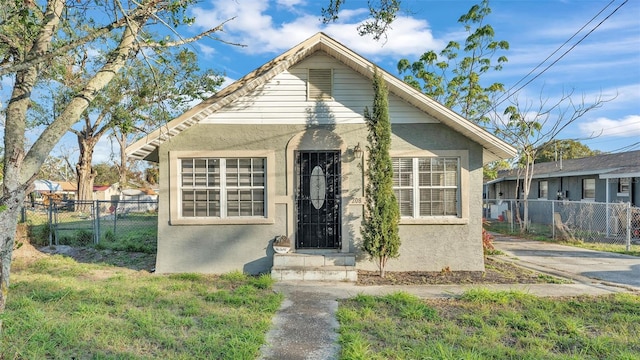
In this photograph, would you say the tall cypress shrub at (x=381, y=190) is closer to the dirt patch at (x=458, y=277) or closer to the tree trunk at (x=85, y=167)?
the dirt patch at (x=458, y=277)

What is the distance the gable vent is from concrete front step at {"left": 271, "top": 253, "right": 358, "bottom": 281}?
3.48 metres

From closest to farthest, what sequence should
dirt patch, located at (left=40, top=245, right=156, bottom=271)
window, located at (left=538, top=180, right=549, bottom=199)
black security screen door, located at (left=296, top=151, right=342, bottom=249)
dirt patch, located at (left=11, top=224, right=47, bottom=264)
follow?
black security screen door, located at (left=296, top=151, right=342, bottom=249) → dirt patch, located at (left=40, top=245, right=156, bottom=271) → dirt patch, located at (left=11, top=224, right=47, bottom=264) → window, located at (left=538, top=180, right=549, bottom=199)

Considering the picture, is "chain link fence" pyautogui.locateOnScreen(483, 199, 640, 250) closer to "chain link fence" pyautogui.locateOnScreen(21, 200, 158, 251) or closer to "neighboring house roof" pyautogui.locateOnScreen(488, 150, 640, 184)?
"neighboring house roof" pyautogui.locateOnScreen(488, 150, 640, 184)

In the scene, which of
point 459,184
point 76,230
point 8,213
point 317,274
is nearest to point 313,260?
point 317,274

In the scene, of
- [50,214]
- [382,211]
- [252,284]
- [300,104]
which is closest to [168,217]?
[252,284]

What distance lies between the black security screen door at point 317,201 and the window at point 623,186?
593 inches

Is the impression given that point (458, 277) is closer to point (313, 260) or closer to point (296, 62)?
point (313, 260)

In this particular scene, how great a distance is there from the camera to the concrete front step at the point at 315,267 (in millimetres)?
7230

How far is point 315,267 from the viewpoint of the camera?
293 inches

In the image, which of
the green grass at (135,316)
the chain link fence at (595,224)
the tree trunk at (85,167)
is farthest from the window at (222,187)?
the tree trunk at (85,167)

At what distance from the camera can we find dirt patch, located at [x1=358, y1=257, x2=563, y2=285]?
7137 mm

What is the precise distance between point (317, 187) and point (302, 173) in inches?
18.3

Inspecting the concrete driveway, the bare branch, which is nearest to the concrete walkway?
the concrete driveway

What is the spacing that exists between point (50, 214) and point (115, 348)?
8804mm
